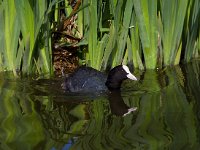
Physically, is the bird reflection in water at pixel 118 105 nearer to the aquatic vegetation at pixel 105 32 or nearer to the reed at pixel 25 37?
the aquatic vegetation at pixel 105 32

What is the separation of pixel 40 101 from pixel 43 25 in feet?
2.81

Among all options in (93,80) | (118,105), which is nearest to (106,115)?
(118,105)

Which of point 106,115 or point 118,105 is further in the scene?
point 118,105


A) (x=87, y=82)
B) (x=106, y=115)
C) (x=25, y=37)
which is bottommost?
(x=106, y=115)

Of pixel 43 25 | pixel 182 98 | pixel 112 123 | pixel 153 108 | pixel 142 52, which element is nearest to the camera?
pixel 112 123

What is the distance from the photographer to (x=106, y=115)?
15.3ft

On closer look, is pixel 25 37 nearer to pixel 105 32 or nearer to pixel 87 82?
pixel 87 82

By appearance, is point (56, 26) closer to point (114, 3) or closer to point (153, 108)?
point (114, 3)

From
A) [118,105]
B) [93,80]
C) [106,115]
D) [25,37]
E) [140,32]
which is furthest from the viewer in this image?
[140,32]

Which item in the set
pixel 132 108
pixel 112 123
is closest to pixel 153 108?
pixel 132 108

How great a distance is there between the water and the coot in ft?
0.41

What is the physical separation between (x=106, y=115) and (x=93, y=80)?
105cm

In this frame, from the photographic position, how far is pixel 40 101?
205 inches

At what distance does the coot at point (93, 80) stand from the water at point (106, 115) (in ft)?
0.41
